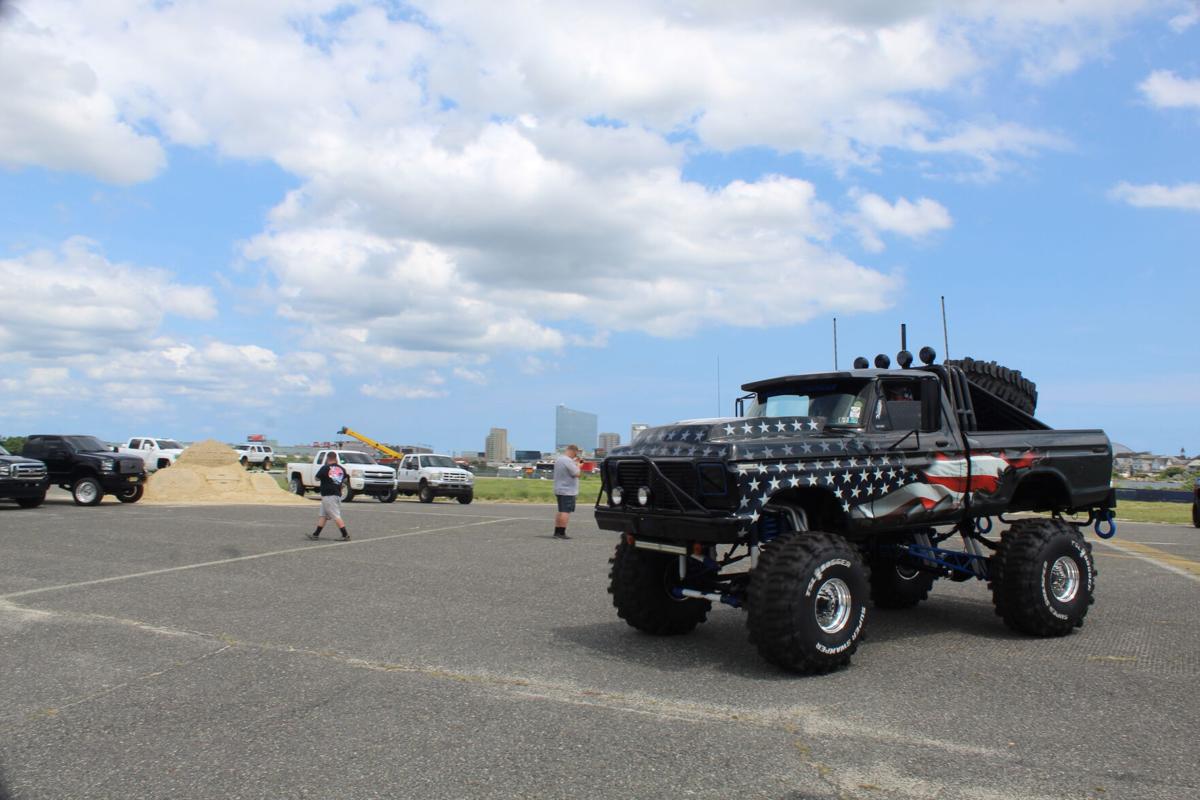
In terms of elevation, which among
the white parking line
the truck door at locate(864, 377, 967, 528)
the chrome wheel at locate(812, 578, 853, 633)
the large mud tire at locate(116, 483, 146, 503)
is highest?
the truck door at locate(864, 377, 967, 528)

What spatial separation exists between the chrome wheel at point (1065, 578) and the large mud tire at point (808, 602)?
96.9 inches

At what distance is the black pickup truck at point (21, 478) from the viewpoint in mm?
22812

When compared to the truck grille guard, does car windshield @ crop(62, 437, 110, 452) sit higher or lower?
higher

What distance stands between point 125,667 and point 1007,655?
266 inches

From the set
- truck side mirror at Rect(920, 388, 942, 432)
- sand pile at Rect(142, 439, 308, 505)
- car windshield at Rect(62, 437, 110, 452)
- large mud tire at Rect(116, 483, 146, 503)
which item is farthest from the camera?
sand pile at Rect(142, 439, 308, 505)

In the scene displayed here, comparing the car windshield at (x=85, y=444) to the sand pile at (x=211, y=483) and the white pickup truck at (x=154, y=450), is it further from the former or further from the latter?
the white pickup truck at (x=154, y=450)

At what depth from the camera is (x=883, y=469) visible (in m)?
7.36

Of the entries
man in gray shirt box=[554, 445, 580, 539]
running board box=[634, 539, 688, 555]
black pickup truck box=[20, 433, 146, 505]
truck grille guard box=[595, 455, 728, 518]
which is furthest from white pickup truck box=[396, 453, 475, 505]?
truck grille guard box=[595, 455, 728, 518]

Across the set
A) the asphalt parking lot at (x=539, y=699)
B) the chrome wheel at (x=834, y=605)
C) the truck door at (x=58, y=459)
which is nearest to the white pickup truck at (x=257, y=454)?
the truck door at (x=58, y=459)

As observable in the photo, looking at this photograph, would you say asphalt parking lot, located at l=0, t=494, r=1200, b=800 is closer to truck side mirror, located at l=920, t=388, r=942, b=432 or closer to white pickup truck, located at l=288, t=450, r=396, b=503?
truck side mirror, located at l=920, t=388, r=942, b=432

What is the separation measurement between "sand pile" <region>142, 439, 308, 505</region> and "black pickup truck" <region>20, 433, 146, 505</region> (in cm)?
278

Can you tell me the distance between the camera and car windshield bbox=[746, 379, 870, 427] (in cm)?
767

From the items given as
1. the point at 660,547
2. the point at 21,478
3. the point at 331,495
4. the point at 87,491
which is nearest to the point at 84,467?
the point at 87,491

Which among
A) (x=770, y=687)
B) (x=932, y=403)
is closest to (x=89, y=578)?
(x=770, y=687)
